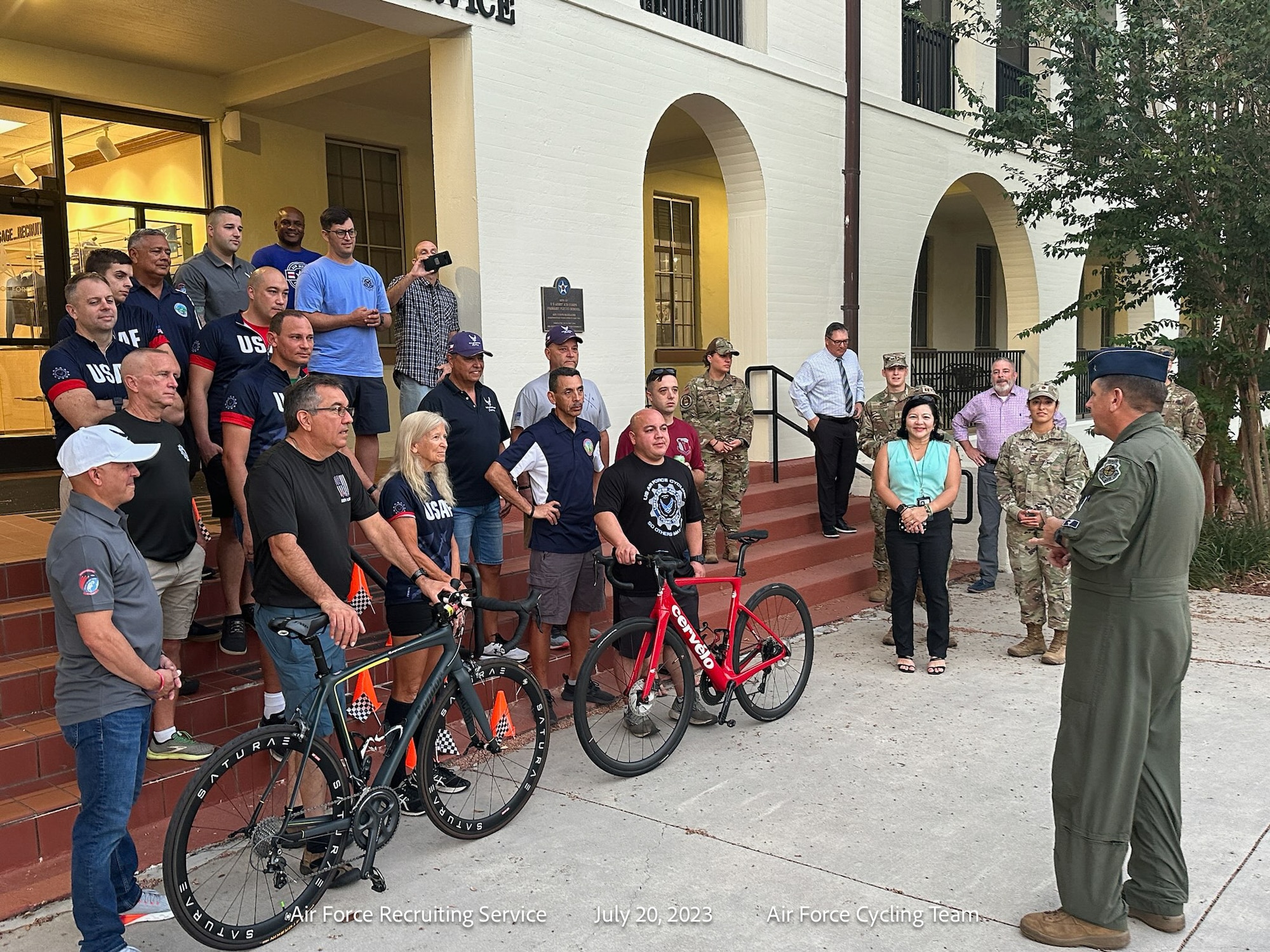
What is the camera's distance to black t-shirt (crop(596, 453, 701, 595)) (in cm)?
549

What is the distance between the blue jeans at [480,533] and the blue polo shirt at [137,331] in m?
1.77

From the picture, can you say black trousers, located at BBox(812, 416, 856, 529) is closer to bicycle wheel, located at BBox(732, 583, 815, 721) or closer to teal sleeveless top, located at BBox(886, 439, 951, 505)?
teal sleeveless top, located at BBox(886, 439, 951, 505)

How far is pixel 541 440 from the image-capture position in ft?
18.7

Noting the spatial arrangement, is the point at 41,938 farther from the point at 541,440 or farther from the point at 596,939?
the point at 541,440

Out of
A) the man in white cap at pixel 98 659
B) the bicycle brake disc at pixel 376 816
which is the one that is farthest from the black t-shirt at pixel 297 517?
the bicycle brake disc at pixel 376 816

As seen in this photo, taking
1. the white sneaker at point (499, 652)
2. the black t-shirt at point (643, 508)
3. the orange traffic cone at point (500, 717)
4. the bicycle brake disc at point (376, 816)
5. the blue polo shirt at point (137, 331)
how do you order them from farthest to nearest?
1. the black t-shirt at point (643, 508)
2. the white sneaker at point (499, 652)
3. the blue polo shirt at point (137, 331)
4. the orange traffic cone at point (500, 717)
5. the bicycle brake disc at point (376, 816)

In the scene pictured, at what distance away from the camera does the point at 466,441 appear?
568 cm

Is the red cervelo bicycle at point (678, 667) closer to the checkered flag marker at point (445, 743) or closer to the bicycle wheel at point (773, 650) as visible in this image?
the bicycle wheel at point (773, 650)

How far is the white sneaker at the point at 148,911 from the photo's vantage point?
359 cm

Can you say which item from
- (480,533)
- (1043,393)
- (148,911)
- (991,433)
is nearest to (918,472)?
(1043,393)

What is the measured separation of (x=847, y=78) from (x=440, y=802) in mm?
9594

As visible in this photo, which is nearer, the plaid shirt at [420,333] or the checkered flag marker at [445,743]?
the checkered flag marker at [445,743]

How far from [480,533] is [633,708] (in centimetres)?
150

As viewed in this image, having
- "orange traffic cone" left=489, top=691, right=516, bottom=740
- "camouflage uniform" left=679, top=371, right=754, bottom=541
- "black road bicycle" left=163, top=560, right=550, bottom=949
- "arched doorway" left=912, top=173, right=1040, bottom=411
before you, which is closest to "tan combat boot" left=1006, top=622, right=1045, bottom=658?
"camouflage uniform" left=679, top=371, right=754, bottom=541
